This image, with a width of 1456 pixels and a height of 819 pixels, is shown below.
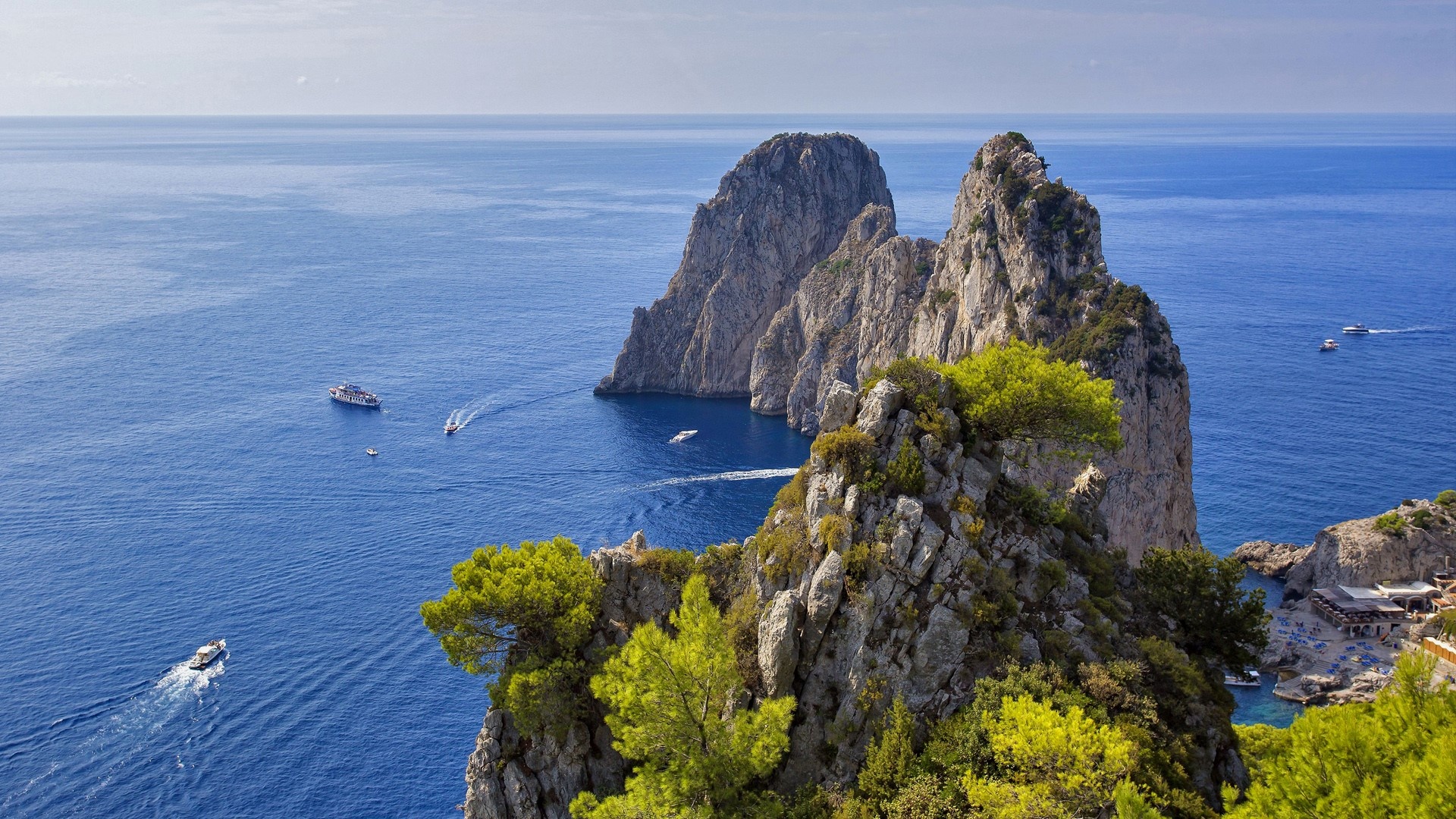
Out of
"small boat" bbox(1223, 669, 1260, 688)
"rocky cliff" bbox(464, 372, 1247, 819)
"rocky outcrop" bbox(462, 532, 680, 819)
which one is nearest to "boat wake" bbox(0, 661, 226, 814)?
"rocky outcrop" bbox(462, 532, 680, 819)

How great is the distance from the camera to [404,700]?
73312mm

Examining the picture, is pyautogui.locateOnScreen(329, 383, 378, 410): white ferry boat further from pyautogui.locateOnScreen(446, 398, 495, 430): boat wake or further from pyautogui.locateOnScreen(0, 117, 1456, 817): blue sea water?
pyautogui.locateOnScreen(446, 398, 495, 430): boat wake

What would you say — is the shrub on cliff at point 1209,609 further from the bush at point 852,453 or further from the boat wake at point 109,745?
the boat wake at point 109,745

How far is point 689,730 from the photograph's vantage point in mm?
37656

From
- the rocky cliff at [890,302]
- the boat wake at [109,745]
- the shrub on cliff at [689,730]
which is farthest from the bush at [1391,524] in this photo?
the boat wake at [109,745]

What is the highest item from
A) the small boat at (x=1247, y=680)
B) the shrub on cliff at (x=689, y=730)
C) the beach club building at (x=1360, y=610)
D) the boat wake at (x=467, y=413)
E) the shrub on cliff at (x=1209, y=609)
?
the shrub on cliff at (x=1209, y=609)

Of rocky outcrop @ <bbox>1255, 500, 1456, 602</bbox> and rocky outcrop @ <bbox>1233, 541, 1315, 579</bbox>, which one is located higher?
rocky outcrop @ <bbox>1255, 500, 1456, 602</bbox>

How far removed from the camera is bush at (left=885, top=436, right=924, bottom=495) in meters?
40.1

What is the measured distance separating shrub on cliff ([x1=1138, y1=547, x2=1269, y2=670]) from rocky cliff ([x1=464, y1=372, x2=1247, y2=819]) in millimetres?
1102

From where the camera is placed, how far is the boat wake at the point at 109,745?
205ft

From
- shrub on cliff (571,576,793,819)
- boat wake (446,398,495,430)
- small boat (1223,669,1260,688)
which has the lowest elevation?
small boat (1223,669,1260,688)

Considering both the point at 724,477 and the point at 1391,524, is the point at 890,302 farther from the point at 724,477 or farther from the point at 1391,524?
the point at 1391,524

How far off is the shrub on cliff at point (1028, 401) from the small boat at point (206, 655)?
210 ft

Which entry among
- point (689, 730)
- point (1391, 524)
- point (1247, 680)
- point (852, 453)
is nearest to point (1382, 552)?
point (1391, 524)
